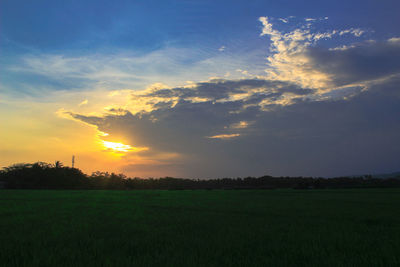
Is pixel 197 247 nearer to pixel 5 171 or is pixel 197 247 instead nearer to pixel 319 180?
pixel 319 180

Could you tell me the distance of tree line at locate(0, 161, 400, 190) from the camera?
60125 millimetres

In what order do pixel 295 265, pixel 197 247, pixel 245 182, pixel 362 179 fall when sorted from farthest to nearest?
pixel 245 182
pixel 362 179
pixel 197 247
pixel 295 265

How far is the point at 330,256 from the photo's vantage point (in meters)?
4.32

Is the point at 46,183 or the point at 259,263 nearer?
the point at 259,263

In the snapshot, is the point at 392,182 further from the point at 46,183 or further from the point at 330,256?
the point at 46,183

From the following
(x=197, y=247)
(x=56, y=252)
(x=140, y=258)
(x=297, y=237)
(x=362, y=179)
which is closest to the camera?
(x=140, y=258)

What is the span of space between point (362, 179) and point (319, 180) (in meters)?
8.60

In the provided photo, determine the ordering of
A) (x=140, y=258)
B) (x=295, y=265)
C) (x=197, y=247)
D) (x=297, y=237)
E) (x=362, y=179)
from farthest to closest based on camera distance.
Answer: (x=362, y=179) < (x=297, y=237) < (x=197, y=247) < (x=140, y=258) < (x=295, y=265)

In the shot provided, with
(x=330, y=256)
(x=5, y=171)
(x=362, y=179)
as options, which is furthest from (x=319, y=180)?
(x=5, y=171)

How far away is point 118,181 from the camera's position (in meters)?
71.6

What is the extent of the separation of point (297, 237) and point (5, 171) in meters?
74.2

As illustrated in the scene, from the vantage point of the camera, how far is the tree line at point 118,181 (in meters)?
60.1

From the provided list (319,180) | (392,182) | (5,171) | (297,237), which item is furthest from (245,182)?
(297,237)

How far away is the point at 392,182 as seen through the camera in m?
57.1
